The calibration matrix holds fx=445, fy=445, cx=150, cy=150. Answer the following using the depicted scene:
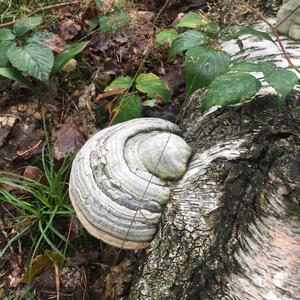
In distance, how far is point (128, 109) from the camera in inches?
100.0

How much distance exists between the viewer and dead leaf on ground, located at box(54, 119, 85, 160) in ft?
9.12

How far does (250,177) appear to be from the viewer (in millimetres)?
1658

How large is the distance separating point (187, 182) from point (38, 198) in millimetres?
1114

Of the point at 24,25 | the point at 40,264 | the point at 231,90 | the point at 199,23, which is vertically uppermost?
the point at 231,90

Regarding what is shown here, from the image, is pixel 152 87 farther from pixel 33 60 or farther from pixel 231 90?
pixel 231 90

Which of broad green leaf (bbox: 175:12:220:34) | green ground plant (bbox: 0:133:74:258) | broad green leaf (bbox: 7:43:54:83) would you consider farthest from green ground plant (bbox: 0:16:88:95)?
broad green leaf (bbox: 175:12:220:34)

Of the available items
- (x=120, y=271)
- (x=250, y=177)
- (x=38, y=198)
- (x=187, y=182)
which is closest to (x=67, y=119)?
(x=38, y=198)

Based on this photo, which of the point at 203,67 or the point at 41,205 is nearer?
the point at 203,67

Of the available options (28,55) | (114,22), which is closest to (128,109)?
(28,55)

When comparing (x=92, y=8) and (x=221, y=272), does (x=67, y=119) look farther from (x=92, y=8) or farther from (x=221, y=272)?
(x=221, y=272)

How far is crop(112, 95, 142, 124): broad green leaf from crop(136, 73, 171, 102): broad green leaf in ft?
0.25

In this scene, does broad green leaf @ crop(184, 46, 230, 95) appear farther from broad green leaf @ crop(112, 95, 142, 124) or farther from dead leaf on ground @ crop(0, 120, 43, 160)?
dead leaf on ground @ crop(0, 120, 43, 160)

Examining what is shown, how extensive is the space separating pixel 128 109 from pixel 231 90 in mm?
890

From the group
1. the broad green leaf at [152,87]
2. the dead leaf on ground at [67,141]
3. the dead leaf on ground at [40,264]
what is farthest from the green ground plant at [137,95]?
the dead leaf on ground at [40,264]
